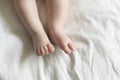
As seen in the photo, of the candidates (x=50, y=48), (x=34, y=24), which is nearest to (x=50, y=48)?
(x=50, y=48)

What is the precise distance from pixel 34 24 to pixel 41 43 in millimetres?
72

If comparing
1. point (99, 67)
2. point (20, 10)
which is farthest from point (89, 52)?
point (20, 10)

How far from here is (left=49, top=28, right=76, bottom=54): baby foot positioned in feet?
2.53

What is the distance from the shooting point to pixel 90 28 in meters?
0.83

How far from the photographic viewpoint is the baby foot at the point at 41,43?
2.53 ft

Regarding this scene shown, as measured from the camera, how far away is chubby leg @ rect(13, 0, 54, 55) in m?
0.78

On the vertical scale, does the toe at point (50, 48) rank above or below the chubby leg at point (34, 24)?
below

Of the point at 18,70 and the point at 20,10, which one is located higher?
the point at 20,10

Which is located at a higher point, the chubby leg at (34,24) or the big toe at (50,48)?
the chubby leg at (34,24)

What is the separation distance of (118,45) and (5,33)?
35 centimetres

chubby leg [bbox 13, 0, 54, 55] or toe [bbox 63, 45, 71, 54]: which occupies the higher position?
chubby leg [bbox 13, 0, 54, 55]

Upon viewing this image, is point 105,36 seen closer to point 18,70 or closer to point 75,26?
point 75,26

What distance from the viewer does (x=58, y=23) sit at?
828 mm

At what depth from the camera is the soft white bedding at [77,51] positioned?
745 millimetres
